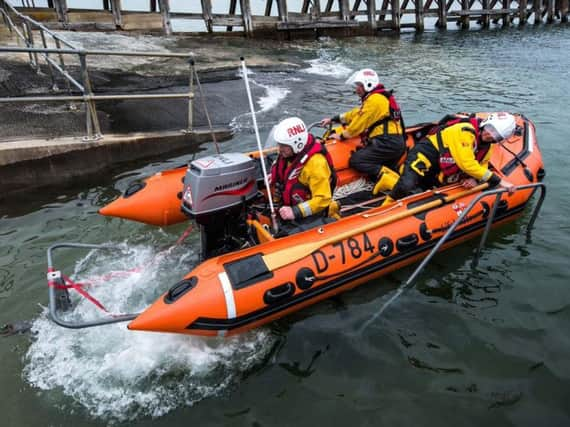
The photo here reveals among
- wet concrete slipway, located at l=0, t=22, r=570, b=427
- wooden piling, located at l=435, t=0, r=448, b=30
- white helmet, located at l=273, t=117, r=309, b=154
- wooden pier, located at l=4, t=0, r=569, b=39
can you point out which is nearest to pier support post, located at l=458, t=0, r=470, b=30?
wooden pier, located at l=4, t=0, r=569, b=39

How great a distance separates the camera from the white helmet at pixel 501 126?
15.1ft

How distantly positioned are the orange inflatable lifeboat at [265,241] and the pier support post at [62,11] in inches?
525

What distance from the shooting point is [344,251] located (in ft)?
13.4

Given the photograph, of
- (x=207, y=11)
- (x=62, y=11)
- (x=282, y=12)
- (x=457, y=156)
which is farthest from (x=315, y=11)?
(x=457, y=156)

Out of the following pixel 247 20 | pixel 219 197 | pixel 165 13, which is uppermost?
pixel 165 13

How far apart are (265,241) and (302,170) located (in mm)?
788

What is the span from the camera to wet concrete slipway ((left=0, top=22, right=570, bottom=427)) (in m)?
3.26

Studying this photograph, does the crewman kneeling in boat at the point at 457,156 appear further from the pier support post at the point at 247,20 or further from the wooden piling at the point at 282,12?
the wooden piling at the point at 282,12

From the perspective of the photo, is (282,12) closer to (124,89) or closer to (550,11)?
(124,89)

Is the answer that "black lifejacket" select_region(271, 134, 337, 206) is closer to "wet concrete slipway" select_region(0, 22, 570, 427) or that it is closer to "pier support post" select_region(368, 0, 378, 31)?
"wet concrete slipway" select_region(0, 22, 570, 427)

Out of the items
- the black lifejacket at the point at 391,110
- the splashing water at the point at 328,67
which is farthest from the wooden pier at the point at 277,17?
the black lifejacket at the point at 391,110

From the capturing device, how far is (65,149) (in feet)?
20.4

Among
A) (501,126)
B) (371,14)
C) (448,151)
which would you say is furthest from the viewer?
(371,14)

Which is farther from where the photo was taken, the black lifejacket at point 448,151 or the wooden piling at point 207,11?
the wooden piling at point 207,11
